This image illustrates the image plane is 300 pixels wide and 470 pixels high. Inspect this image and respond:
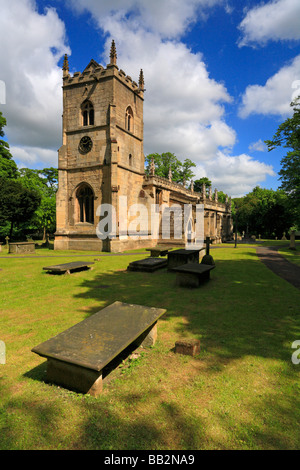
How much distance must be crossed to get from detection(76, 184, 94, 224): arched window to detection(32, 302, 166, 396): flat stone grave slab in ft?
69.1

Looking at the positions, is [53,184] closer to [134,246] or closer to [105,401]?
[134,246]

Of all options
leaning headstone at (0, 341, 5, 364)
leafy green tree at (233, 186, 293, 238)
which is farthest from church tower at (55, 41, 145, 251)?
leafy green tree at (233, 186, 293, 238)

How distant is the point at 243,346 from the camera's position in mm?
4055

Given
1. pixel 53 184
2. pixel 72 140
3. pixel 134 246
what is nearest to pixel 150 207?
pixel 134 246

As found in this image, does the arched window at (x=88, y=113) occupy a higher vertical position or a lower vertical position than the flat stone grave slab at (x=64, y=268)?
higher

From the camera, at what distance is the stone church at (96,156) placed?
22406 millimetres

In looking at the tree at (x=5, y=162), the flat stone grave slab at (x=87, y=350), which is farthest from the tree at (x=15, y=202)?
the flat stone grave slab at (x=87, y=350)

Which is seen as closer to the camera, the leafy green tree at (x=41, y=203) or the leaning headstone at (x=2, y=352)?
the leaning headstone at (x=2, y=352)

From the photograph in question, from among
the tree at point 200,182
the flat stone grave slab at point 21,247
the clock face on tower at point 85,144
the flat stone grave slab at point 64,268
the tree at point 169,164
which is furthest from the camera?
the tree at point 200,182

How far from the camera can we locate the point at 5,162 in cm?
3119

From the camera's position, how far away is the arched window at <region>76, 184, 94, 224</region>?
23.9m

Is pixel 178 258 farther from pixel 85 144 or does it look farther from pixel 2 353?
pixel 85 144

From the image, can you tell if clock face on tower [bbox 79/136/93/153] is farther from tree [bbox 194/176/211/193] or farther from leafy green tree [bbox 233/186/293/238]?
tree [bbox 194/176/211/193]

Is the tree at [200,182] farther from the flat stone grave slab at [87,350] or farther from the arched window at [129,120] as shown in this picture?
the flat stone grave slab at [87,350]
